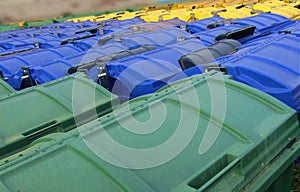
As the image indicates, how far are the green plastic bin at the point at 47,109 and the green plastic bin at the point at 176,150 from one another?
592 mm

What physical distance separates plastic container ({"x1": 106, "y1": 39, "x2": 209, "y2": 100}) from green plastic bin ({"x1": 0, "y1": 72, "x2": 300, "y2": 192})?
126cm

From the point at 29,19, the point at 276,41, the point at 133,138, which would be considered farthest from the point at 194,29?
the point at 29,19

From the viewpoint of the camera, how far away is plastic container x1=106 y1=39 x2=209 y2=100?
4.14 m

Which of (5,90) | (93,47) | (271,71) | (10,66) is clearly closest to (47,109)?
(5,90)

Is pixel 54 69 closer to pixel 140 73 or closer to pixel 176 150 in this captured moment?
pixel 140 73

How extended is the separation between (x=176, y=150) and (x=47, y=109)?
1.63 metres

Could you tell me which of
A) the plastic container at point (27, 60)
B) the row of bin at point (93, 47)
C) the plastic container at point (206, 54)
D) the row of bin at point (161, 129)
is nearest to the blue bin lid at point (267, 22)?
the row of bin at point (93, 47)

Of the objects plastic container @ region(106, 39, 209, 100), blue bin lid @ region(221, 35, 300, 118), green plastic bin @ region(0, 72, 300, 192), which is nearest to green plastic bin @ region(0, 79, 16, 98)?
plastic container @ region(106, 39, 209, 100)

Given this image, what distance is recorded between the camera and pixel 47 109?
10.8ft

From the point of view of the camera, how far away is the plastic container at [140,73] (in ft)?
13.6

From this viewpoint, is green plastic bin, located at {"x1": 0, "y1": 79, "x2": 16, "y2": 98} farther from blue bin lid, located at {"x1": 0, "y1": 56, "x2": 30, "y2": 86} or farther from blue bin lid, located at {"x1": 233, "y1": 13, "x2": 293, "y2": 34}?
blue bin lid, located at {"x1": 233, "y1": 13, "x2": 293, "y2": 34}

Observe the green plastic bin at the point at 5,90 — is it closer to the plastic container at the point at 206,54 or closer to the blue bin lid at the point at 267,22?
the plastic container at the point at 206,54

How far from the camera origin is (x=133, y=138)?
2.33 meters

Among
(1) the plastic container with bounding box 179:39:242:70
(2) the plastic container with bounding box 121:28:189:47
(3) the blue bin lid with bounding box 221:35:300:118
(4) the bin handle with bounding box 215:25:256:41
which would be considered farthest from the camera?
(2) the plastic container with bounding box 121:28:189:47
